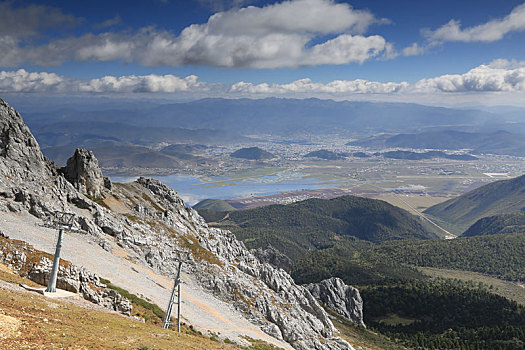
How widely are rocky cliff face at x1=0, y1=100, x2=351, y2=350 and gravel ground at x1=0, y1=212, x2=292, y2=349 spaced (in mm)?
4051

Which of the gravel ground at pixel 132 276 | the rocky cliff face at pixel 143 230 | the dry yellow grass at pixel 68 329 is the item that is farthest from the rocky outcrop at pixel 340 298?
the dry yellow grass at pixel 68 329

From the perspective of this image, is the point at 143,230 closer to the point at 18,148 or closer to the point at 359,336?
the point at 18,148

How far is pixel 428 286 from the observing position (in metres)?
192

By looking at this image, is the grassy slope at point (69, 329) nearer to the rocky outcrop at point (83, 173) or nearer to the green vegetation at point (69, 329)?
the green vegetation at point (69, 329)

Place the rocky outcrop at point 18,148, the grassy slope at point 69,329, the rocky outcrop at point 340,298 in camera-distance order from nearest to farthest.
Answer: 1. the grassy slope at point 69,329
2. the rocky outcrop at point 18,148
3. the rocky outcrop at point 340,298

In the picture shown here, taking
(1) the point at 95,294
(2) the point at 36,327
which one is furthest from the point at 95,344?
(1) the point at 95,294

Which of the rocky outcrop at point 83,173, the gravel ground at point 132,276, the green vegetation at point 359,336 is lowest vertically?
the green vegetation at point 359,336

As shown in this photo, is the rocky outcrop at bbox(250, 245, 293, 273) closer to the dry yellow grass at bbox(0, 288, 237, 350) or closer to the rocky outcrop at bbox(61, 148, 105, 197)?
the rocky outcrop at bbox(61, 148, 105, 197)

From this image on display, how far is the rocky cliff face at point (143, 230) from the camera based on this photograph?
70938 mm

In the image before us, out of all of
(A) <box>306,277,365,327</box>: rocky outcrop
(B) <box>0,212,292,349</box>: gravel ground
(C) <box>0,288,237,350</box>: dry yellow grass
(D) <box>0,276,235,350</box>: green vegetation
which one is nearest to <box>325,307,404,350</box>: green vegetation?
(A) <box>306,277,365,327</box>: rocky outcrop

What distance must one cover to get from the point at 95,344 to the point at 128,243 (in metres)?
52.0

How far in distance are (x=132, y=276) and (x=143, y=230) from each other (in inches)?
1193

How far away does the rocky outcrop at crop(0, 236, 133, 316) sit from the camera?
42.8 m

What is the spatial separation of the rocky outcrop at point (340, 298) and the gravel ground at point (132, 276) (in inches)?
3509
